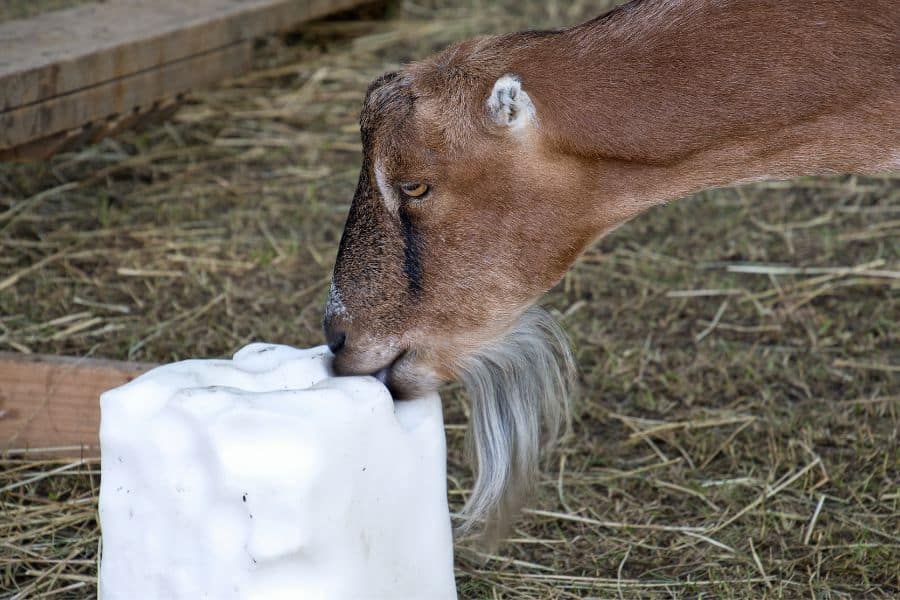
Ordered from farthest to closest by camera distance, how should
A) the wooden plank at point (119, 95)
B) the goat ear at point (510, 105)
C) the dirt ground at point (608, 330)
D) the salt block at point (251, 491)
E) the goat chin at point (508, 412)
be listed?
the wooden plank at point (119, 95)
the dirt ground at point (608, 330)
the goat chin at point (508, 412)
the goat ear at point (510, 105)
the salt block at point (251, 491)

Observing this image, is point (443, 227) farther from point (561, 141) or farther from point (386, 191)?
point (561, 141)

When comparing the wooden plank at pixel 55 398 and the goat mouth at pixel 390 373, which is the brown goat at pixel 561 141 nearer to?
the goat mouth at pixel 390 373

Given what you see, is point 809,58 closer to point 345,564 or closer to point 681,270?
point 345,564

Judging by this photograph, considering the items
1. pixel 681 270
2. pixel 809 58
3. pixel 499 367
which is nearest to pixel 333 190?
pixel 681 270

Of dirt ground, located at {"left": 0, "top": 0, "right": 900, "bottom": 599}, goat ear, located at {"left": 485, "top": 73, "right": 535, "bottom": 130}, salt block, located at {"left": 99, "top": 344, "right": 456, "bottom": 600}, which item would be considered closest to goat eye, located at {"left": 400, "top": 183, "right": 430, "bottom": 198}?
goat ear, located at {"left": 485, "top": 73, "right": 535, "bottom": 130}

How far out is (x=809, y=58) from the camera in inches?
105

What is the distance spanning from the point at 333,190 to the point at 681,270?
1562mm

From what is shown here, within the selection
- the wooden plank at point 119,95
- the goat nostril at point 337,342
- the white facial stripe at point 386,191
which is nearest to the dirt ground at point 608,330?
the wooden plank at point 119,95

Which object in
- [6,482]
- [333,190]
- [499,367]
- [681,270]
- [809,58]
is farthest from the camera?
[333,190]

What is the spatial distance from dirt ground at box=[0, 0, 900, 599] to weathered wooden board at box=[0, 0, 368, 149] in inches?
19.5

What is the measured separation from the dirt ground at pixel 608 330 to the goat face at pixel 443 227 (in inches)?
24.3

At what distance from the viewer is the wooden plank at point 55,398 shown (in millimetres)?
3311

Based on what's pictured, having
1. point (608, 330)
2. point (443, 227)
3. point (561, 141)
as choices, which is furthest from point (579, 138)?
point (608, 330)

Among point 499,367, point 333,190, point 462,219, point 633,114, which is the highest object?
point 633,114
